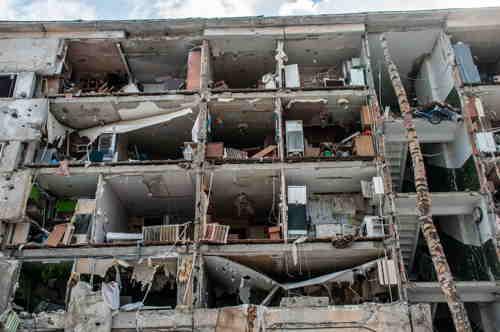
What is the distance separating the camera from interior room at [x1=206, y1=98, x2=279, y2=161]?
2469 cm

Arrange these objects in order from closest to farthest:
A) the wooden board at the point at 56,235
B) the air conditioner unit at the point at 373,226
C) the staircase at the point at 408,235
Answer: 1. the wooden board at the point at 56,235
2. the air conditioner unit at the point at 373,226
3. the staircase at the point at 408,235

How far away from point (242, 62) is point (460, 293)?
606 inches

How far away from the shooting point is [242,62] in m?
28.6

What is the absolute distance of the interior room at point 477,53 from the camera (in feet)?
83.9

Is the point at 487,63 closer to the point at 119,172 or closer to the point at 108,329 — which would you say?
the point at 119,172

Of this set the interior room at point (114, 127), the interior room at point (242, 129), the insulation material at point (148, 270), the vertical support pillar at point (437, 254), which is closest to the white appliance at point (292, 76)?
the interior room at point (242, 129)

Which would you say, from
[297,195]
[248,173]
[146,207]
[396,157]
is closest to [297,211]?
[297,195]

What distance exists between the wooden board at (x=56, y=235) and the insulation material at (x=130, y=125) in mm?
5266

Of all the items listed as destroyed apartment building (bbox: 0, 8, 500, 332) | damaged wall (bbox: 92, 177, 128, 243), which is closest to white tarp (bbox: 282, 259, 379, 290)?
destroyed apartment building (bbox: 0, 8, 500, 332)

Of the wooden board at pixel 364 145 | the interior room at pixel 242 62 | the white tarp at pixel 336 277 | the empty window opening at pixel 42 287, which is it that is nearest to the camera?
the white tarp at pixel 336 277

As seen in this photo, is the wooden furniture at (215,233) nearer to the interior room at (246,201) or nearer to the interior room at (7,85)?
the interior room at (246,201)

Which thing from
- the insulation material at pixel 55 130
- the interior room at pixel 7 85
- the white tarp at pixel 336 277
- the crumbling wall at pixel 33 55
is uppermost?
the crumbling wall at pixel 33 55

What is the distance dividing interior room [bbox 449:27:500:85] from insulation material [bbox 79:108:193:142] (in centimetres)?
1315

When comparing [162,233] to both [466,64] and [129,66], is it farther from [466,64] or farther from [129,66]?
[466,64]
